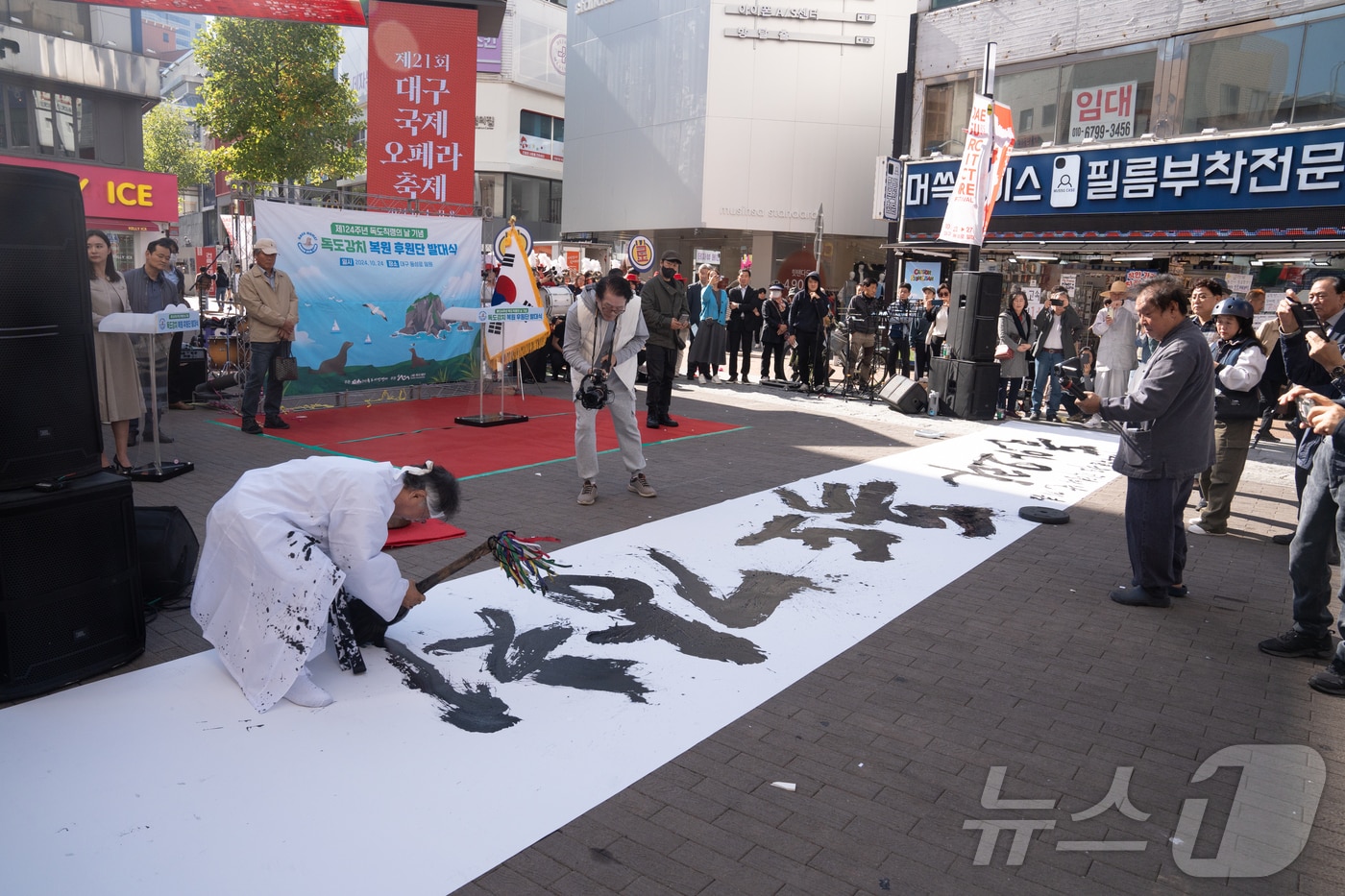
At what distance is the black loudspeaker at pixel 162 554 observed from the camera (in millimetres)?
4680

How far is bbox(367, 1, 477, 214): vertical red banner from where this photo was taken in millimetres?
12180

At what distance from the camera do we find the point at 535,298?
1110cm

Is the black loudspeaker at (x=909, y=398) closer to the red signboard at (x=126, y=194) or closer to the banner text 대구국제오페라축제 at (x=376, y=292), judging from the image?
the banner text 대구국제오페라축제 at (x=376, y=292)

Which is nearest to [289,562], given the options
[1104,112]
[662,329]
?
[662,329]

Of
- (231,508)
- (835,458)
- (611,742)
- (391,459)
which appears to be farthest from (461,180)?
(611,742)

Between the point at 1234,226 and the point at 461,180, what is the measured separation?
12.5 m

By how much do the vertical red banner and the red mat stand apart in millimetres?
6945

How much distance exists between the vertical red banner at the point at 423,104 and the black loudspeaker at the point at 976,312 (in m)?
6.55

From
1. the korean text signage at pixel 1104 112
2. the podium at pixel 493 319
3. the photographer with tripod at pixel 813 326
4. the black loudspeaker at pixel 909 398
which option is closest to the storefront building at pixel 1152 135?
the korean text signage at pixel 1104 112

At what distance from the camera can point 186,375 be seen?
439 inches

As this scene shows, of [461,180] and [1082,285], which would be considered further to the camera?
[1082,285]

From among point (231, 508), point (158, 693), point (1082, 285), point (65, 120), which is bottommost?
point (158, 693)

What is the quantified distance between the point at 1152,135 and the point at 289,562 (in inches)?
684

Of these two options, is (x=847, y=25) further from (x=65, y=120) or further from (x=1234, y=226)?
(x=65, y=120)
